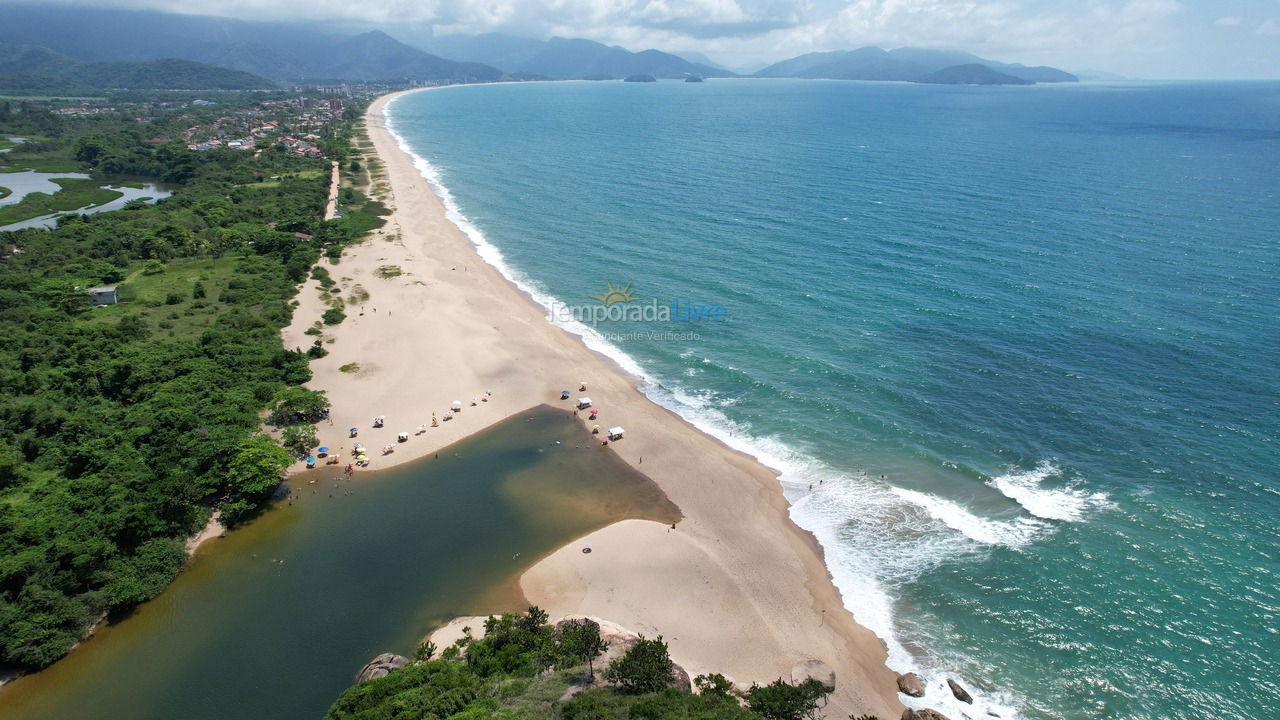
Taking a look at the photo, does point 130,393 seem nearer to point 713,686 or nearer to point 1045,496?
point 713,686

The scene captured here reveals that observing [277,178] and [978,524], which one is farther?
[277,178]

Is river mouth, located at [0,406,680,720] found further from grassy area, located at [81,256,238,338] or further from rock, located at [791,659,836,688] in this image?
grassy area, located at [81,256,238,338]

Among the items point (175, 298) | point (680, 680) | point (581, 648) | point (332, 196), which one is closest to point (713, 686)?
point (680, 680)

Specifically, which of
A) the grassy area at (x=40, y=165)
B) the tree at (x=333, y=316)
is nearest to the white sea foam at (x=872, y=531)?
the tree at (x=333, y=316)

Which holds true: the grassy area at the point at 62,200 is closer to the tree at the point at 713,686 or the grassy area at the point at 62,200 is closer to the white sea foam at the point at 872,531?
the white sea foam at the point at 872,531

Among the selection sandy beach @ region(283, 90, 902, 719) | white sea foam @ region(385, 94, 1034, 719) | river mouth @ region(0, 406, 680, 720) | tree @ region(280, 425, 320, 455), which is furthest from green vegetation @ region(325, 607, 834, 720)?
tree @ region(280, 425, 320, 455)

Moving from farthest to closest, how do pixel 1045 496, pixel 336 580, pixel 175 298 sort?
pixel 175 298
pixel 1045 496
pixel 336 580

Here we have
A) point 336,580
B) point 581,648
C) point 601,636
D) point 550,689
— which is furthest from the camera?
point 336,580

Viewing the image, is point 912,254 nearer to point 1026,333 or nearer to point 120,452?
point 1026,333
